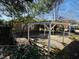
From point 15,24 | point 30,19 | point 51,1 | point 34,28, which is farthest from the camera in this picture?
point 34,28

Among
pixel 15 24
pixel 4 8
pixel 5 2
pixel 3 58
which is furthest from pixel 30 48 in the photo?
pixel 15 24

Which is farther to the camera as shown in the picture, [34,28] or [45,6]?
[34,28]

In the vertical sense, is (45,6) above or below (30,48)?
above

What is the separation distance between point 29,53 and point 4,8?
→ 9.12 metres

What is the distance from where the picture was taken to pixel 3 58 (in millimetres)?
10625

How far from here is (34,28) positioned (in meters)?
33.3

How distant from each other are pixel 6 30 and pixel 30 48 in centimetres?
1394

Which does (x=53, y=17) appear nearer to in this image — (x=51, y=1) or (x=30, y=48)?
(x=51, y=1)

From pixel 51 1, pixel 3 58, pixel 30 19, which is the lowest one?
pixel 3 58

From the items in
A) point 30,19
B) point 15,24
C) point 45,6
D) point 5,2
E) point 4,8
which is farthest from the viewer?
point 15,24

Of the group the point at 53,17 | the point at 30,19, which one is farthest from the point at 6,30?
the point at 53,17

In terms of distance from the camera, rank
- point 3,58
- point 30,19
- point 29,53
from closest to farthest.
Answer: point 29,53 → point 3,58 → point 30,19

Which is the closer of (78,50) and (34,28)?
(78,50)

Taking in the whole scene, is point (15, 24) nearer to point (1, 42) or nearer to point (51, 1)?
point (51, 1)
